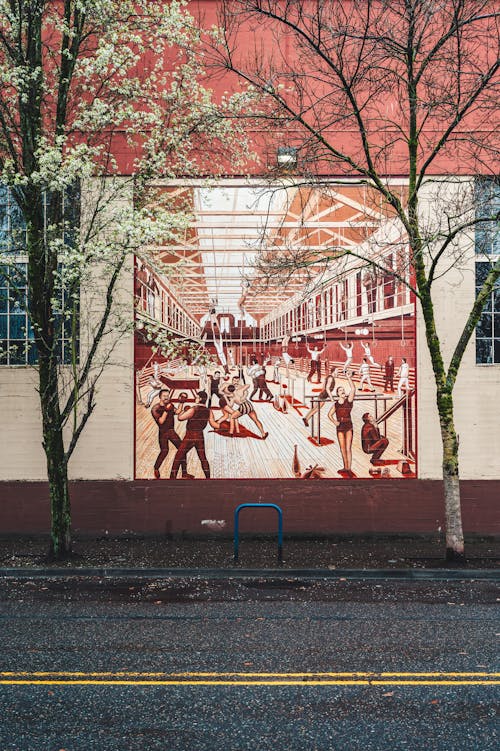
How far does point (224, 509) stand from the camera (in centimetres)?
1267

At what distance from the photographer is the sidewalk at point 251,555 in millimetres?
10211

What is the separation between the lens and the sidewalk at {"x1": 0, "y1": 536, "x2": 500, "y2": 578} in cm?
1021

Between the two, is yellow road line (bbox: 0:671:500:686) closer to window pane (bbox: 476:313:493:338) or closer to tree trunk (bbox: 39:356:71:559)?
tree trunk (bbox: 39:356:71:559)

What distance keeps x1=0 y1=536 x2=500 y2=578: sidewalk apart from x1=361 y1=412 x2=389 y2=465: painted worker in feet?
5.06

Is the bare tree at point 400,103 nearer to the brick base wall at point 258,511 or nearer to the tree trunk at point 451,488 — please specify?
the tree trunk at point 451,488

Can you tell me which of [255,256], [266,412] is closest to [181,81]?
[255,256]

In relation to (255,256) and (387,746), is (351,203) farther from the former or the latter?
(387,746)

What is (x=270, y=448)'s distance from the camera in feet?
42.4

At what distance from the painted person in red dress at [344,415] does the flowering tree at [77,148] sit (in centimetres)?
433

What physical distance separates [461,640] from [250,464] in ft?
20.8

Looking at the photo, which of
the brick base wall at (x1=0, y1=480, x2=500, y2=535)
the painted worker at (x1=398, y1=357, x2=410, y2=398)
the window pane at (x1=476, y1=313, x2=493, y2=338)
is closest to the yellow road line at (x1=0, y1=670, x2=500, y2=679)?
the brick base wall at (x1=0, y1=480, x2=500, y2=535)

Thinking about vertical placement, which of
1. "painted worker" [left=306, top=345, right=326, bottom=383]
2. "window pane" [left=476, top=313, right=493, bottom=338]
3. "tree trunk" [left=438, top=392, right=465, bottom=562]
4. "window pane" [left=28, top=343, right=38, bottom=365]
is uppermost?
"window pane" [left=476, top=313, right=493, bottom=338]

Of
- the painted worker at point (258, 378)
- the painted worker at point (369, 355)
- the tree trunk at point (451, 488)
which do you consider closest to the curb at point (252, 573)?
the tree trunk at point (451, 488)

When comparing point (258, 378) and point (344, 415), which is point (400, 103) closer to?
point (258, 378)
